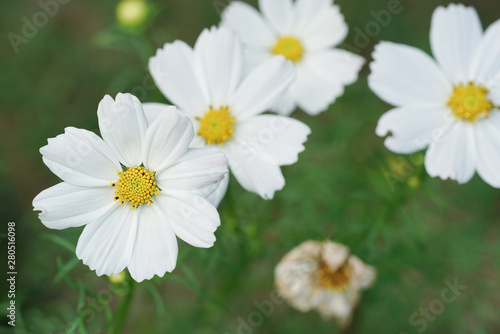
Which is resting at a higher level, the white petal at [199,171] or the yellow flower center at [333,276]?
the white petal at [199,171]

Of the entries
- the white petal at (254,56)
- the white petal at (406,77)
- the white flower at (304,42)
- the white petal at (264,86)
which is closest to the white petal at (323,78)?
the white flower at (304,42)

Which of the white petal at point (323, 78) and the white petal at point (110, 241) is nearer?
the white petal at point (110, 241)

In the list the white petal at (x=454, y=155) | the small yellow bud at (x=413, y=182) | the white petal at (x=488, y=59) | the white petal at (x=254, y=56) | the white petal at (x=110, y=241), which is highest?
the white petal at (x=110, y=241)

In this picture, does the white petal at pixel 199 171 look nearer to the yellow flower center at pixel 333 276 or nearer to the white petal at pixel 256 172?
the white petal at pixel 256 172

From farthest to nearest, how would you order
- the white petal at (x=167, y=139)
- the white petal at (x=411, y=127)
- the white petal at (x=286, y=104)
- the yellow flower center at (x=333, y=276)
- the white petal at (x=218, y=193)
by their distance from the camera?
the yellow flower center at (x=333, y=276)
the white petal at (x=286, y=104)
the white petal at (x=411, y=127)
the white petal at (x=218, y=193)
the white petal at (x=167, y=139)

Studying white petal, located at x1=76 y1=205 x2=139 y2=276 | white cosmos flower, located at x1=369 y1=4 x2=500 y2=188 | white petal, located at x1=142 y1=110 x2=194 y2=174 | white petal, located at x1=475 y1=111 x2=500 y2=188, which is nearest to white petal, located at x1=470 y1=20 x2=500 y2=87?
white cosmos flower, located at x1=369 y1=4 x2=500 y2=188

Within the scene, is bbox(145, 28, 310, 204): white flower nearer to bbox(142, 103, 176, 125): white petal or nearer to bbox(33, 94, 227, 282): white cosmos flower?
bbox(142, 103, 176, 125): white petal

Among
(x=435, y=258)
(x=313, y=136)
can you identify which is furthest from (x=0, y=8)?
(x=435, y=258)

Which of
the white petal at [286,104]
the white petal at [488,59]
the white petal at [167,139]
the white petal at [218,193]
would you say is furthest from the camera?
the white petal at [286,104]
